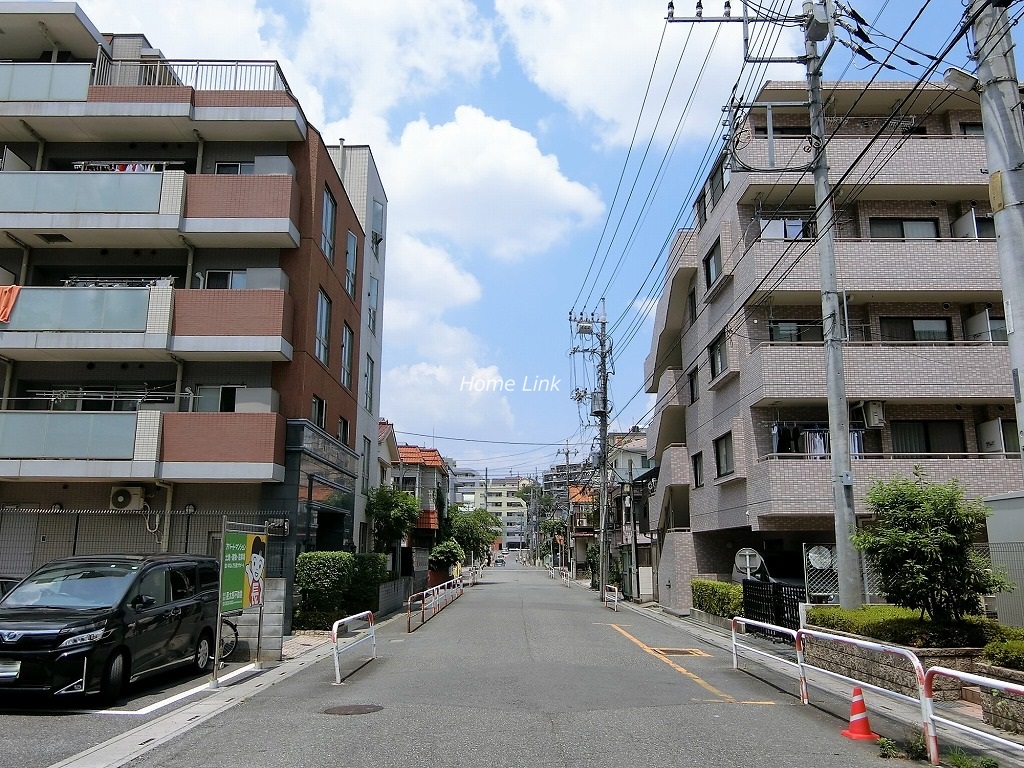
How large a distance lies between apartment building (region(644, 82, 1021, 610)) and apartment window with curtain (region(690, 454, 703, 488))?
221cm

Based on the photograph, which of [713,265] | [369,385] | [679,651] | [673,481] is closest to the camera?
[679,651]

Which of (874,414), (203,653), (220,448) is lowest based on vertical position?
(203,653)

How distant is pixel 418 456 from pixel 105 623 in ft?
131

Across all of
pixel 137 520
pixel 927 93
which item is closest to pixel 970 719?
pixel 137 520

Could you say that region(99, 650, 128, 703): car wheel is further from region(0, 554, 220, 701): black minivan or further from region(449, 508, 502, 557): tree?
region(449, 508, 502, 557): tree

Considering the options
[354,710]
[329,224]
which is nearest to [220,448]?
[329,224]

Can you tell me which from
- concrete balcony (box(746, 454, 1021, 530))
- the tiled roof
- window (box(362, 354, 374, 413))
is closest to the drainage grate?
concrete balcony (box(746, 454, 1021, 530))

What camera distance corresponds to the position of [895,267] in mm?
21484

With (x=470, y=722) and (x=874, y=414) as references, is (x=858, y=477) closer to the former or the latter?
(x=874, y=414)

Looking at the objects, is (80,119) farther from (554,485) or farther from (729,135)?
(554,485)

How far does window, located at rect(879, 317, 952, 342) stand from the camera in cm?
2228

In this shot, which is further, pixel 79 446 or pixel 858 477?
pixel 858 477

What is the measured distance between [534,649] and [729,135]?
10737mm

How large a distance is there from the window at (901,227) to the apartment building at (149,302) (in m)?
16.2
